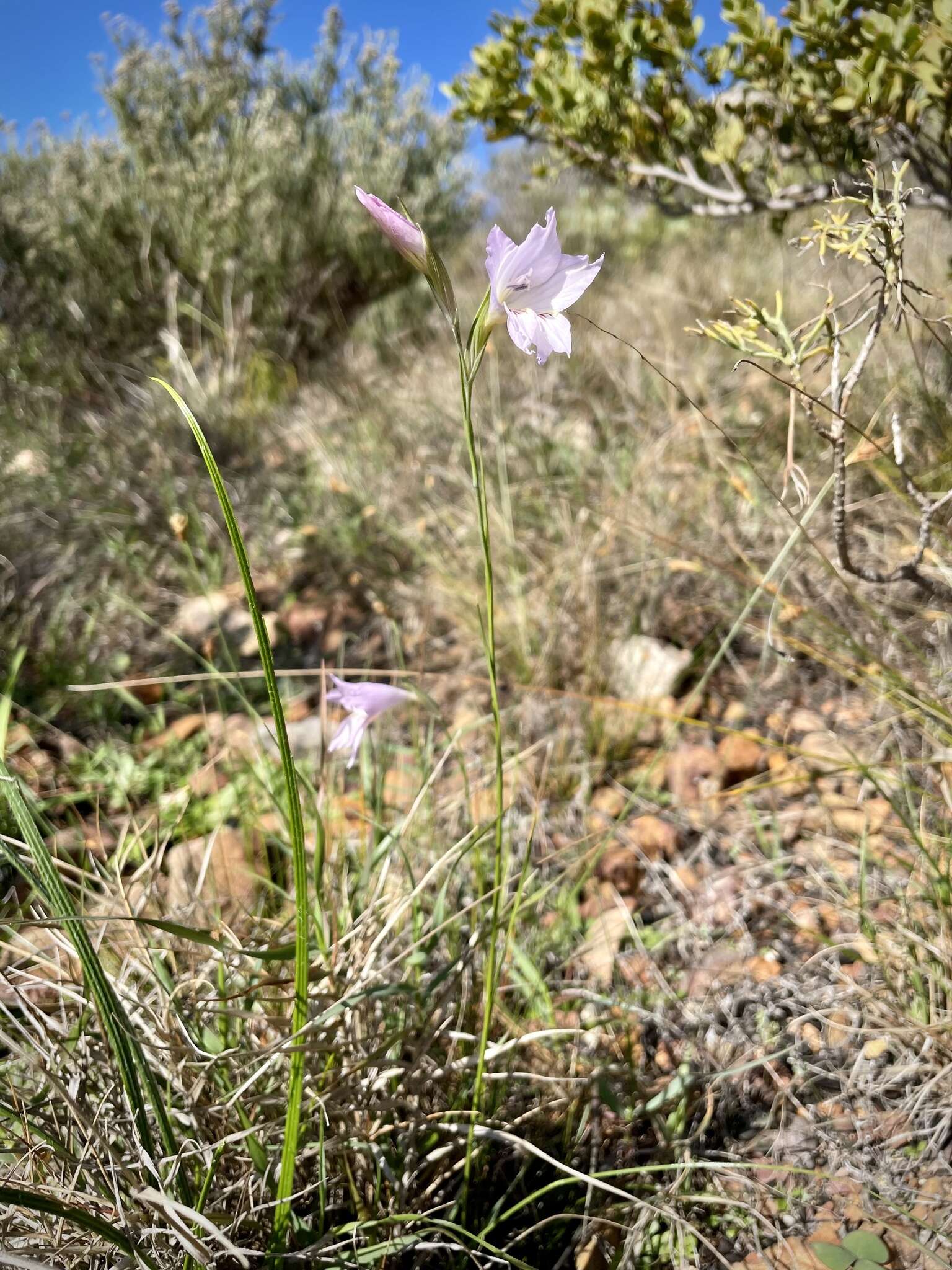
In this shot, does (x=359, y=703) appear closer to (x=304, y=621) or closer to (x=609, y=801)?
(x=609, y=801)

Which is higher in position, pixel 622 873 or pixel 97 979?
pixel 97 979

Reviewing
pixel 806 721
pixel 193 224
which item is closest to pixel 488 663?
pixel 806 721

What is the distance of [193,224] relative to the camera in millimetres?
4637

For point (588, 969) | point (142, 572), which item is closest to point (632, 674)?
point (588, 969)

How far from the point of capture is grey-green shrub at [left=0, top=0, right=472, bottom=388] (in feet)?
15.1

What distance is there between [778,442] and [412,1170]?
216 cm

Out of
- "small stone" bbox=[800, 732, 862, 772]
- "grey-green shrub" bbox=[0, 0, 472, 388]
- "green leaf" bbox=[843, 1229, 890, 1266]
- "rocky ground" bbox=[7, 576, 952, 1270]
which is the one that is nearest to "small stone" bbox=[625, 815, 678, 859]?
"rocky ground" bbox=[7, 576, 952, 1270]

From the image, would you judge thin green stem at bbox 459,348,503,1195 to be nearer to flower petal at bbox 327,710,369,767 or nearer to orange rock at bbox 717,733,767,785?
flower petal at bbox 327,710,369,767

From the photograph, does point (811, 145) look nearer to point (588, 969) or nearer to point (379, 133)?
point (588, 969)

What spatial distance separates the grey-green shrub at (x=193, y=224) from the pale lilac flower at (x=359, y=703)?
365cm

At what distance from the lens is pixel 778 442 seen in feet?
7.94

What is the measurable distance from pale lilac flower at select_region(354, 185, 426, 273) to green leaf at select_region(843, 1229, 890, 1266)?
1.19 metres

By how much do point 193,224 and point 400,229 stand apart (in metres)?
4.72

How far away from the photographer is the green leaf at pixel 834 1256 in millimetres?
922
